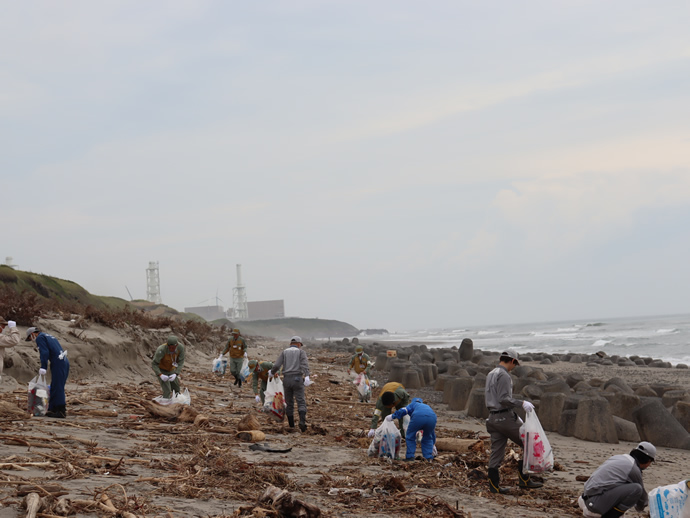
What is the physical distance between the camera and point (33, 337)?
10.3 m

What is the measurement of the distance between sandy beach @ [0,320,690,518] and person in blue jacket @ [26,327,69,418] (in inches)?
13.3

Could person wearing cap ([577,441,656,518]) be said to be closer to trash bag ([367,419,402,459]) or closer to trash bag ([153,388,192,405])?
trash bag ([367,419,402,459])

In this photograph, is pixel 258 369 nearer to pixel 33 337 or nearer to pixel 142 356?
pixel 33 337

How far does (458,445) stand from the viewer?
31.1 feet

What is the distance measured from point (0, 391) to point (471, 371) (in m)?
13.6

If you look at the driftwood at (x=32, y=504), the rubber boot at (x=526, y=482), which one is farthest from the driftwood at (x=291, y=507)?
Result: the rubber boot at (x=526, y=482)

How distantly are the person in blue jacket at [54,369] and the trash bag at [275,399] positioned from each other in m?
3.47

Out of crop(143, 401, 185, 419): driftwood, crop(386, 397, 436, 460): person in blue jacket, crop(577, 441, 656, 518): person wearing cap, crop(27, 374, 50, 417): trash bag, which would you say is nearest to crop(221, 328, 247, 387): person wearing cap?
crop(143, 401, 185, 419): driftwood

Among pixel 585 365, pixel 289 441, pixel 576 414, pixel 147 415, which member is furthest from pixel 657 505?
pixel 585 365

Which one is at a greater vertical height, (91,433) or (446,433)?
(91,433)

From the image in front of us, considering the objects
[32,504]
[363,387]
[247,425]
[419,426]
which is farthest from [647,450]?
→ [363,387]

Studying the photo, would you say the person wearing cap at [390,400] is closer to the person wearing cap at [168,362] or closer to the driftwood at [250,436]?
the driftwood at [250,436]

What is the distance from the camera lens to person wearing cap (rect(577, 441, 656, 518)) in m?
5.64

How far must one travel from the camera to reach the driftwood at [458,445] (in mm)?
9328
